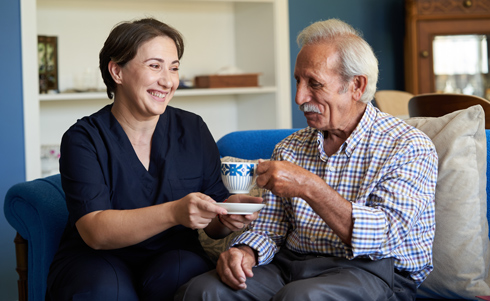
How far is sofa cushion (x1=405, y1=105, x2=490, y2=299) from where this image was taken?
162 centimetres

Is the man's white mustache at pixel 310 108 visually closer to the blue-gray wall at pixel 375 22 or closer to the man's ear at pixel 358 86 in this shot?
the man's ear at pixel 358 86

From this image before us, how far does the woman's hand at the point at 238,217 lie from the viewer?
62.2 inches

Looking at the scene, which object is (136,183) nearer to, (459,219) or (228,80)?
(459,219)

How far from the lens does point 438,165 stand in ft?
5.47

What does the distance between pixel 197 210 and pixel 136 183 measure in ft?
1.19

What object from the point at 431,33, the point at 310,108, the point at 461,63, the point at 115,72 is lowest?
the point at 310,108

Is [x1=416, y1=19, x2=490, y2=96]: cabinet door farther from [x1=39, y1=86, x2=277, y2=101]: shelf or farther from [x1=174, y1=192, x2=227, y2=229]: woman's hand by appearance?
[x1=174, y1=192, x2=227, y2=229]: woman's hand

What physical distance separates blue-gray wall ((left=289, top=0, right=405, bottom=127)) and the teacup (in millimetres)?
2588

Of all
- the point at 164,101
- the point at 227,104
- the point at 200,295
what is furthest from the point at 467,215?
the point at 227,104

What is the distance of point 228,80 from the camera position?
3547mm

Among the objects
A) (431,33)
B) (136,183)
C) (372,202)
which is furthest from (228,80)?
(372,202)

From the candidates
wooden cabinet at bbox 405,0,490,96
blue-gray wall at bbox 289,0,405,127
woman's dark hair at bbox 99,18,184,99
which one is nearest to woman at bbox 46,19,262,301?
woman's dark hair at bbox 99,18,184,99

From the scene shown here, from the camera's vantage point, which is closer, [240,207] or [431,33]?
[240,207]

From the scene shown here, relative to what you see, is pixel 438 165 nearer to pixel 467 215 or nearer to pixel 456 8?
pixel 467 215
